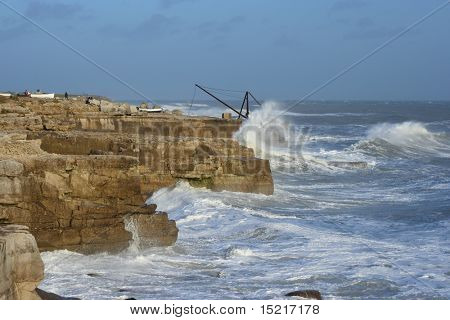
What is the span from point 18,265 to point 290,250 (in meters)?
7.99

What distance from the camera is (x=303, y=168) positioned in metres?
34.1

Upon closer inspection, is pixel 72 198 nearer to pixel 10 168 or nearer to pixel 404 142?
pixel 10 168

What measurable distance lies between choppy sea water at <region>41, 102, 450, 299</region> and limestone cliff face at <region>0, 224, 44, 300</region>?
2969 millimetres

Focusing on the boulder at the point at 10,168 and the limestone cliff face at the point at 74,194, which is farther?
the limestone cliff face at the point at 74,194

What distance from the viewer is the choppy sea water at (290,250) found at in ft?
39.0

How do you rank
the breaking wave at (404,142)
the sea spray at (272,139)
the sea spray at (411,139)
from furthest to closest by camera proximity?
the sea spray at (411,139)
the breaking wave at (404,142)
the sea spray at (272,139)

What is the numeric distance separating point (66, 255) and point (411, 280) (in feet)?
16.9

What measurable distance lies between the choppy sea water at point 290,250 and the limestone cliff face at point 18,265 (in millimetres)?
2969

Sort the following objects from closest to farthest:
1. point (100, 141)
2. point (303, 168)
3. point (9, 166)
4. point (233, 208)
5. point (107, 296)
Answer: point (107, 296) → point (9, 166) → point (100, 141) → point (233, 208) → point (303, 168)

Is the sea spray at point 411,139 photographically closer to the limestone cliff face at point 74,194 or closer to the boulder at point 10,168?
the limestone cliff face at point 74,194

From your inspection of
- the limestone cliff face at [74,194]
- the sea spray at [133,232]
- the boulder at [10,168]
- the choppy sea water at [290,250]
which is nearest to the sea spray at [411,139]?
the choppy sea water at [290,250]

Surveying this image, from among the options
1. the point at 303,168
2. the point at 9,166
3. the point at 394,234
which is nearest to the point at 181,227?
the point at 394,234

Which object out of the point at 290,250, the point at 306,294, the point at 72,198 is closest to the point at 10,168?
the point at 72,198

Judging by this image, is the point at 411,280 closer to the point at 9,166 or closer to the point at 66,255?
the point at 66,255
